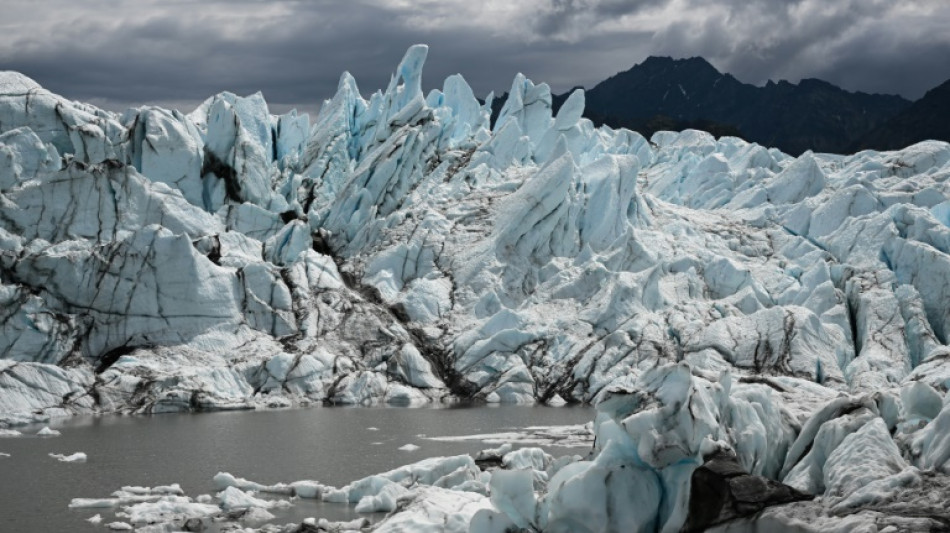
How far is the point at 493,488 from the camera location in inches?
749

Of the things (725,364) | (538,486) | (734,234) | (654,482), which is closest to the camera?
(654,482)

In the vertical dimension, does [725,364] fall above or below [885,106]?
below

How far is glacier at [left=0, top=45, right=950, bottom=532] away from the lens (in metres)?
44.8

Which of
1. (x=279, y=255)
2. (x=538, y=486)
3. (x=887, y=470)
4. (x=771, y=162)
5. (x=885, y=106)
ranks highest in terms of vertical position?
(x=885, y=106)

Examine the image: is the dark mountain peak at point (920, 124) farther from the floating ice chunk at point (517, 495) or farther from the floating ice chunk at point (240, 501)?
Answer: the floating ice chunk at point (517, 495)

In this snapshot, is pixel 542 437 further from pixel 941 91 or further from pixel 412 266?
pixel 941 91

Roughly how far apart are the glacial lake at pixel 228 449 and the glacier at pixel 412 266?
3.36m

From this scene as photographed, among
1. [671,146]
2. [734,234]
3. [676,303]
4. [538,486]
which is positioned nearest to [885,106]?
[671,146]

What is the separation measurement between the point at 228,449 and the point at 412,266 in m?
25.5

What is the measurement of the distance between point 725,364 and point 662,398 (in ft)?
91.9

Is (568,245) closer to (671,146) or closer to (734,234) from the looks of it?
(734,234)

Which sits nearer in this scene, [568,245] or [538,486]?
[538,486]

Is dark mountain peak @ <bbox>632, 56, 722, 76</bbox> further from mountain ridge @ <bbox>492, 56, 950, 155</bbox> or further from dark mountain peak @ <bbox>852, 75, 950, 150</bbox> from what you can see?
dark mountain peak @ <bbox>852, 75, 950, 150</bbox>

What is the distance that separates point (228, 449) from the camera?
104 ft
